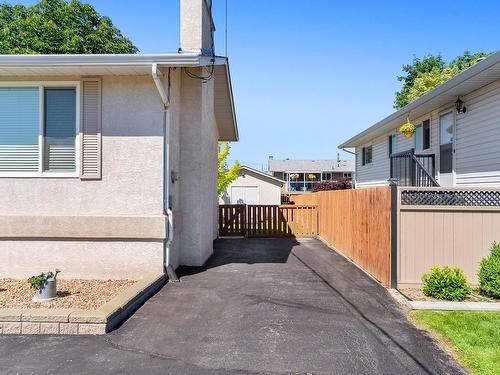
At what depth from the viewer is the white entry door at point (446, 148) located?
10.2 m

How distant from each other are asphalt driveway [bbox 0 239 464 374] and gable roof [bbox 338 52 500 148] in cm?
471

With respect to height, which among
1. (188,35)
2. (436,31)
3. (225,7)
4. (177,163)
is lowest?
(177,163)

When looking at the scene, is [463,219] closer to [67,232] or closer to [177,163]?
[177,163]

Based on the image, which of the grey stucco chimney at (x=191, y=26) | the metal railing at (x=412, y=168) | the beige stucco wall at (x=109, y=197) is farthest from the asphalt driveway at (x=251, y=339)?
the grey stucco chimney at (x=191, y=26)

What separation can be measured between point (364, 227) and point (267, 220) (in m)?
6.53

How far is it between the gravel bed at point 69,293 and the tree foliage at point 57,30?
2292 cm

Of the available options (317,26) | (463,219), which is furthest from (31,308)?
(317,26)

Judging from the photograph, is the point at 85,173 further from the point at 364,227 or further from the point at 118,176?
the point at 364,227

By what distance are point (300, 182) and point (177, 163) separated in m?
40.8

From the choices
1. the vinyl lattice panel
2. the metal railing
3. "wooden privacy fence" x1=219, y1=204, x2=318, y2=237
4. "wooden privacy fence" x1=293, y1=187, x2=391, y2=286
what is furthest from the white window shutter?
"wooden privacy fence" x1=219, y1=204, x2=318, y2=237

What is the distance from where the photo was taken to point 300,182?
158ft

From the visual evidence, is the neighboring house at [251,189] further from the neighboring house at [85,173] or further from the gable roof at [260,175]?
the neighboring house at [85,173]

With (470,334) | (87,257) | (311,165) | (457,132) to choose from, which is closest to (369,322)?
(470,334)

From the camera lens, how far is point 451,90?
897 cm
